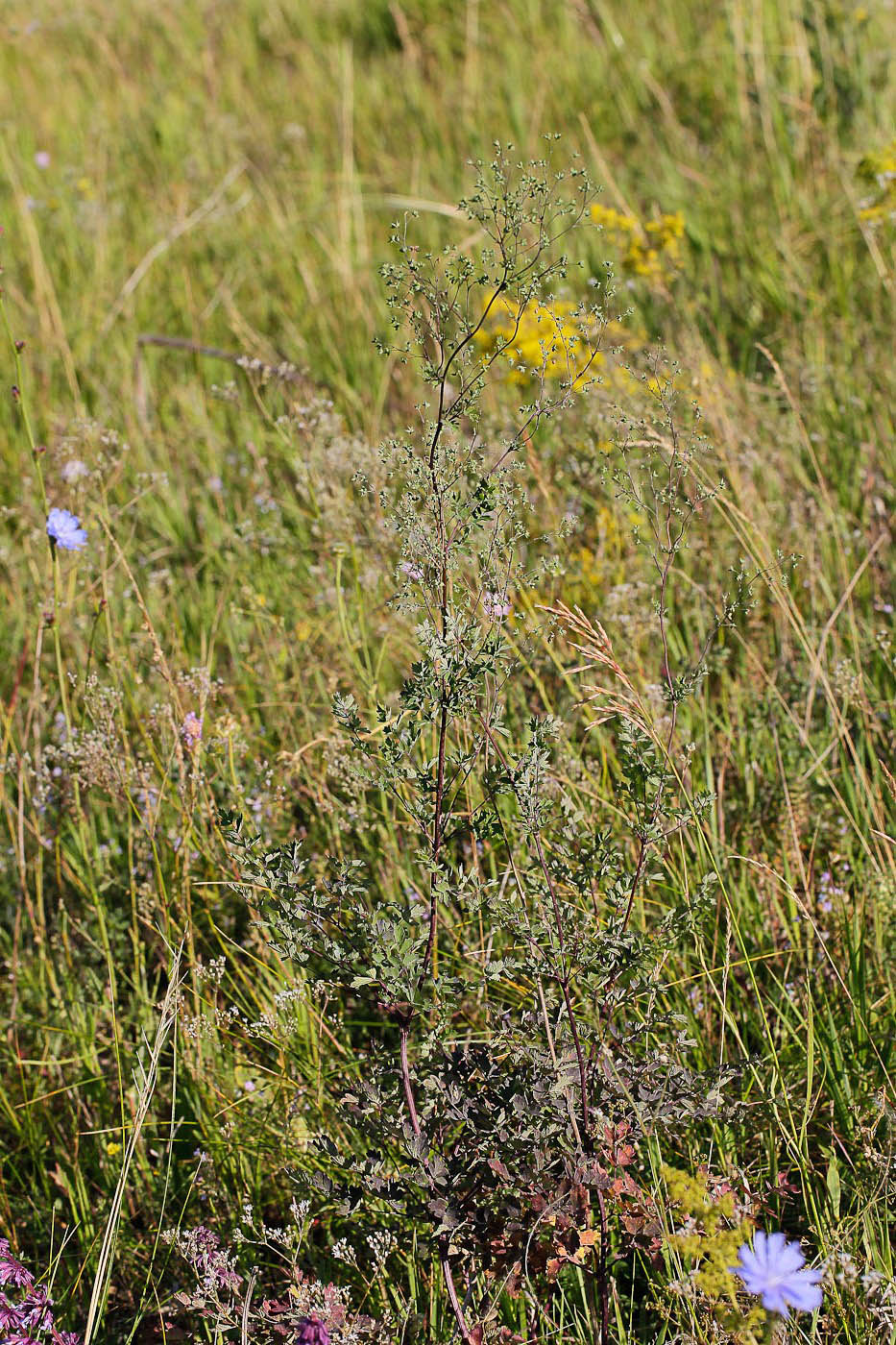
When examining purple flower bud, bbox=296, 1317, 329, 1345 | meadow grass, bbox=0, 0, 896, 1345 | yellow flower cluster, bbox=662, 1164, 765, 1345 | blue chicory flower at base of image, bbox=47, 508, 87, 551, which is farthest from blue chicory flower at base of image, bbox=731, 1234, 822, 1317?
blue chicory flower at base of image, bbox=47, 508, 87, 551

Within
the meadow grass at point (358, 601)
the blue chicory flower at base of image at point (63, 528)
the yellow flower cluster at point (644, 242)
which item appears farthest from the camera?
the yellow flower cluster at point (644, 242)

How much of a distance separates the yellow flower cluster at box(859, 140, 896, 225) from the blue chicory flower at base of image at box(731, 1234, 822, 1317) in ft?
8.60

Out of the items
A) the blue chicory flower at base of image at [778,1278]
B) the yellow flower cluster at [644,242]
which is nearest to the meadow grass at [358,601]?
the yellow flower cluster at [644,242]

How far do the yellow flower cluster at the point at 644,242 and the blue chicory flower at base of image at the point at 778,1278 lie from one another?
2.55m

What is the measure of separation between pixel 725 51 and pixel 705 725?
3.17 meters

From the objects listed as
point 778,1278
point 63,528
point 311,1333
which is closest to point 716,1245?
point 778,1278

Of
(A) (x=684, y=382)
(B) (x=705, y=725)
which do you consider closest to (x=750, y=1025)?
(B) (x=705, y=725)

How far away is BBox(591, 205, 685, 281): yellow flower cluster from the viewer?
3.04 m

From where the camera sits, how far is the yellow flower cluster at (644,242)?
3.04 metres

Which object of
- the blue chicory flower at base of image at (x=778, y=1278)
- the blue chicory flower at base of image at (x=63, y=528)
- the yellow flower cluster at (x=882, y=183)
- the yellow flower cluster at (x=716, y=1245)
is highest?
the yellow flower cluster at (x=882, y=183)

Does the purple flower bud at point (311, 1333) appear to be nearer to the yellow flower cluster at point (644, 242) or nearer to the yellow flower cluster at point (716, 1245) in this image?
the yellow flower cluster at point (716, 1245)

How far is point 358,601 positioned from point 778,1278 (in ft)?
4.76

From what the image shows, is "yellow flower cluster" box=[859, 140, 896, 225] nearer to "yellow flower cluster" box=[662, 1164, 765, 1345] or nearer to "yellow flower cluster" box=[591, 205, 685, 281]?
"yellow flower cluster" box=[591, 205, 685, 281]

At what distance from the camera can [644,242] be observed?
319cm
